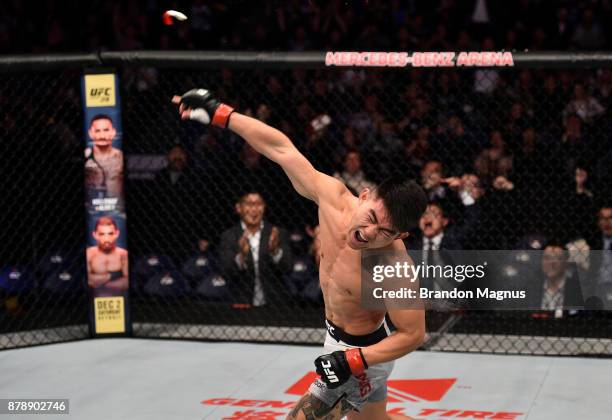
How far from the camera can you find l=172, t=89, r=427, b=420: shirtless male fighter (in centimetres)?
326

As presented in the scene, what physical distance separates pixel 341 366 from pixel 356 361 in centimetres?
6

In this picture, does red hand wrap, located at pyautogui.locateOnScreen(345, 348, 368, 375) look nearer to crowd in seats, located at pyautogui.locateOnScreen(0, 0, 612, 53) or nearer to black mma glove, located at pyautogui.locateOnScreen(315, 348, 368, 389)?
black mma glove, located at pyautogui.locateOnScreen(315, 348, 368, 389)

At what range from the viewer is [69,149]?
7.04m

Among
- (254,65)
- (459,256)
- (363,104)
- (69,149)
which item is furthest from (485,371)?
(69,149)

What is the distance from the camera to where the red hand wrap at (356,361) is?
130 inches

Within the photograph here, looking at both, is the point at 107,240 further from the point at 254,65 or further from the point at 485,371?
the point at 485,371

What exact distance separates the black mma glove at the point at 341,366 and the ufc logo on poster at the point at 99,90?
3.24 metres

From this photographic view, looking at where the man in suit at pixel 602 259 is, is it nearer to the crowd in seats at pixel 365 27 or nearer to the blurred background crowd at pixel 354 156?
the blurred background crowd at pixel 354 156

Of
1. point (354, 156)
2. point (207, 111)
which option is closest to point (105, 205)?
point (354, 156)

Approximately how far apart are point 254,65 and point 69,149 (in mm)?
1921

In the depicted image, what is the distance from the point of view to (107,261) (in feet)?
20.2

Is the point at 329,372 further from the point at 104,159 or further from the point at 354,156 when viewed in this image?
the point at 354,156

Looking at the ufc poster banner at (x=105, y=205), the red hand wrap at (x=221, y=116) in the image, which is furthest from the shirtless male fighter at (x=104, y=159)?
the red hand wrap at (x=221, y=116)

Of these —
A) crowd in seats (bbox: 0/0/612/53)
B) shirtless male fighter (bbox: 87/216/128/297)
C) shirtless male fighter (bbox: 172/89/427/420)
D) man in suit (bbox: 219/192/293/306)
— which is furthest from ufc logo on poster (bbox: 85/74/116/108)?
crowd in seats (bbox: 0/0/612/53)
